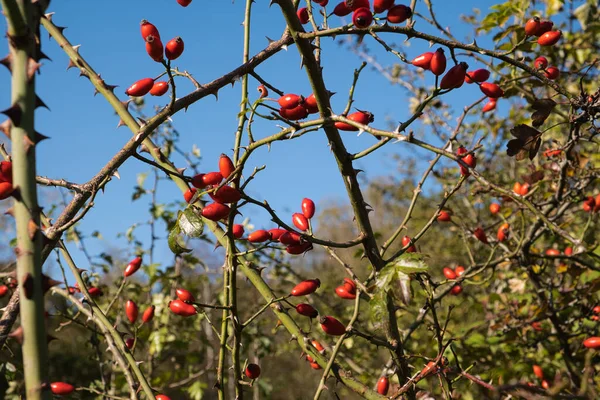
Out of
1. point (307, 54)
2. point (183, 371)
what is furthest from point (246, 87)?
point (183, 371)

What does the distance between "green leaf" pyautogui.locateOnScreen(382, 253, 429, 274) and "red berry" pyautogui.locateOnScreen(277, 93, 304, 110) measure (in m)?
0.40

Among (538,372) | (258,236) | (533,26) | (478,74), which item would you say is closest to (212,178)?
(258,236)

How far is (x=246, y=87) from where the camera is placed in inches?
57.2

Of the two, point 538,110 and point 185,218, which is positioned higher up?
point 538,110

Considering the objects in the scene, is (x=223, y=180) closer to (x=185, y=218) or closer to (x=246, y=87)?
(x=185, y=218)

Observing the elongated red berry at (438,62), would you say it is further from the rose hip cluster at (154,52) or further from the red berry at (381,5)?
the rose hip cluster at (154,52)

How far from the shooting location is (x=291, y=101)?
1234mm

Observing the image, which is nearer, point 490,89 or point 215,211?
point 215,211

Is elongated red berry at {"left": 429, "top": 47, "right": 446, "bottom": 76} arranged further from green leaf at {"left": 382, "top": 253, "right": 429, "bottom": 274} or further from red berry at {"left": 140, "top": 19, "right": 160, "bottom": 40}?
red berry at {"left": 140, "top": 19, "right": 160, "bottom": 40}

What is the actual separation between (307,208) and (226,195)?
39 centimetres

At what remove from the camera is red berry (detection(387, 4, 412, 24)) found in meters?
1.29

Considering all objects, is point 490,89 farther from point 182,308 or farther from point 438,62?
point 182,308

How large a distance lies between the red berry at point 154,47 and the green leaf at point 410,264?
63 cm

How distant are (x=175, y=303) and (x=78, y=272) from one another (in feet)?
1.15
